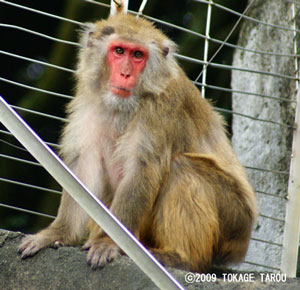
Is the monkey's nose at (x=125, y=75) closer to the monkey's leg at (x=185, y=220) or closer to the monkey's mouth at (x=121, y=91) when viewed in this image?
the monkey's mouth at (x=121, y=91)

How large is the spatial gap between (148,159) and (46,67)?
309cm

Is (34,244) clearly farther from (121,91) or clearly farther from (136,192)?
(121,91)

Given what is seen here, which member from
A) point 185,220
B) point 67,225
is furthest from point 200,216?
point 67,225

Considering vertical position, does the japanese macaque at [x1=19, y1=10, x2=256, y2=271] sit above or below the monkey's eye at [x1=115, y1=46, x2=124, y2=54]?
below

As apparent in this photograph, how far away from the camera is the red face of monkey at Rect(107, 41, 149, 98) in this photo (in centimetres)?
456

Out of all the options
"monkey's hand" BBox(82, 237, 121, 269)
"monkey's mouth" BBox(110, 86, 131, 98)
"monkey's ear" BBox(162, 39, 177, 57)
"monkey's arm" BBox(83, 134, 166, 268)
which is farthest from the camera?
"monkey's ear" BBox(162, 39, 177, 57)

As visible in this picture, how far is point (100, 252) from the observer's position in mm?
4098

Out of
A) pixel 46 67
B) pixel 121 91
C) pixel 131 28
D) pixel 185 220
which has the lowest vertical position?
pixel 185 220

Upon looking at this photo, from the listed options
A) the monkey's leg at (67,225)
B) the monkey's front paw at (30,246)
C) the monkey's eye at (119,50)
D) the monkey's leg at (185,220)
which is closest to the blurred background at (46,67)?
the monkey's leg at (67,225)

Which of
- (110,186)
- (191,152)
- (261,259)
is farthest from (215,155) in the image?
(261,259)

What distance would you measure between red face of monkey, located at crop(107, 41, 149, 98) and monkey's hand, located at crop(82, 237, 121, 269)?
0.98m

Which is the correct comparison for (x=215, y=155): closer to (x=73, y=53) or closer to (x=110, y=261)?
(x=110, y=261)

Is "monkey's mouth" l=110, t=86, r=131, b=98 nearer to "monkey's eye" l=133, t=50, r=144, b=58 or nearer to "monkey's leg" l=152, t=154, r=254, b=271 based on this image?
"monkey's eye" l=133, t=50, r=144, b=58

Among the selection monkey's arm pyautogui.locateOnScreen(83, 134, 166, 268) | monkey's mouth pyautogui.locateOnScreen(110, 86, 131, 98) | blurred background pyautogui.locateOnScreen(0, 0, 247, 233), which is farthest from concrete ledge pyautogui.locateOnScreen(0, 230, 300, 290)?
blurred background pyautogui.locateOnScreen(0, 0, 247, 233)
